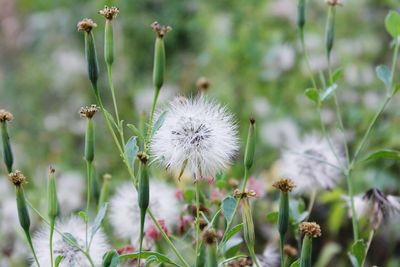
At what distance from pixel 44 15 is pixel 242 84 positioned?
114 cm

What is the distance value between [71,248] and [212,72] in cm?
159

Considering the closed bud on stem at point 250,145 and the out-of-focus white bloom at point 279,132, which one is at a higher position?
Answer: the closed bud on stem at point 250,145

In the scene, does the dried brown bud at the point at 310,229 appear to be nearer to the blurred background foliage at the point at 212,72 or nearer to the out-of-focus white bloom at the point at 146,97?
the blurred background foliage at the point at 212,72

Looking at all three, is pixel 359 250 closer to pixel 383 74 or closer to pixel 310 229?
pixel 310 229

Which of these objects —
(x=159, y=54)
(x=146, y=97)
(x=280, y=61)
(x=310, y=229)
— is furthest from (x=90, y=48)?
(x=146, y=97)

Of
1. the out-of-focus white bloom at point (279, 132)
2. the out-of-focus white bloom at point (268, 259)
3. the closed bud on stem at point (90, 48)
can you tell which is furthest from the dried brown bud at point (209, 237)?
the out-of-focus white bloom at point (279, 132)

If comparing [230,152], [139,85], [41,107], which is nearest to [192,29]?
[139,85]

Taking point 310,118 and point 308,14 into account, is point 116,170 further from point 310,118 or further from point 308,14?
point 308,14

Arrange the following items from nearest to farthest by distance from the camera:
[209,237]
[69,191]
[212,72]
A: 1. [209,237]
2. [69,191]
3. [212,72]

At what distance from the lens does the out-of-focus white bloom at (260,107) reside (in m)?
2.38

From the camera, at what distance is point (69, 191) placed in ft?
5.88

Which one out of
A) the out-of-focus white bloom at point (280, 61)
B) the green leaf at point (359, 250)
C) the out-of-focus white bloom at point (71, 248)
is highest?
the out-of-focus white bloom at point (280, 61)

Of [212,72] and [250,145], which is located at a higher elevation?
[212,72]

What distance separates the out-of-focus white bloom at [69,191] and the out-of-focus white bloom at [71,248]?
→ 49 centimetres
